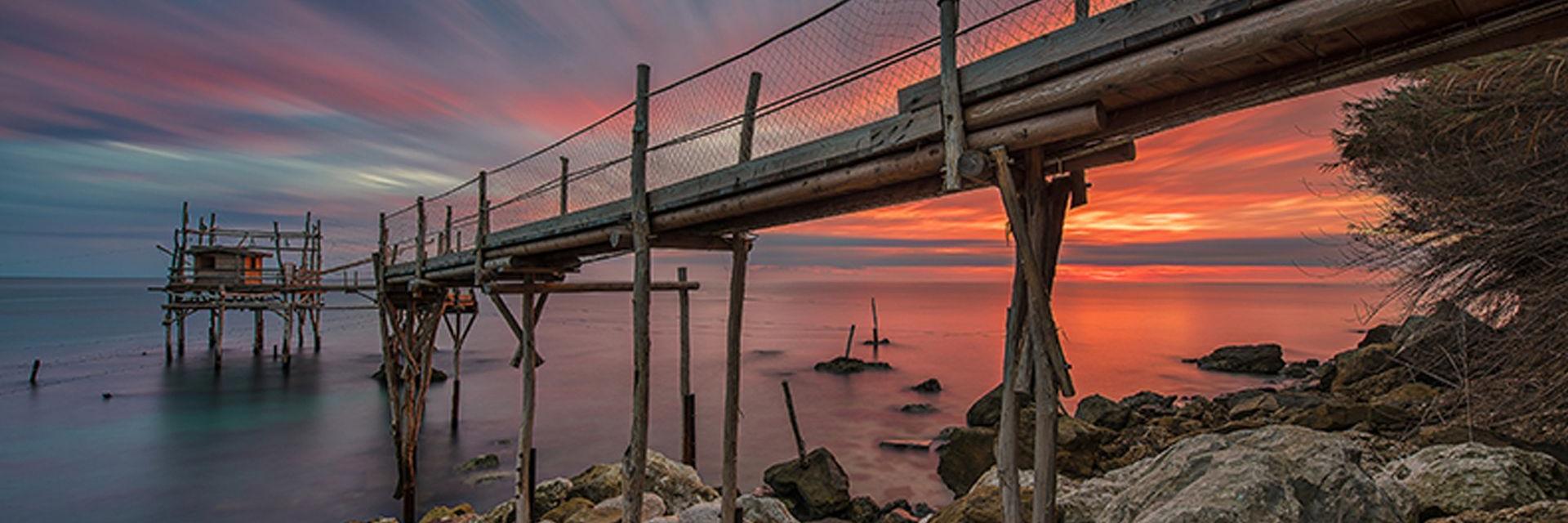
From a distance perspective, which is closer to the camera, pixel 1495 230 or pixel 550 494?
pixel 1495 230

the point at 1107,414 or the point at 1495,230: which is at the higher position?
the point at 1495,230

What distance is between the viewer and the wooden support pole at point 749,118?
21.1 feet

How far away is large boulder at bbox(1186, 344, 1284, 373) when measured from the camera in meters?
29.0

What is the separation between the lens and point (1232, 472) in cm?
524

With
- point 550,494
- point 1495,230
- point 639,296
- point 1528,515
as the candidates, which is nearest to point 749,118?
point 639,296

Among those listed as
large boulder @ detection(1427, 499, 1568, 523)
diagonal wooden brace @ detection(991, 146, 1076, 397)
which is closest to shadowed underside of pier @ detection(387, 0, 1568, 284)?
diagonal wooden brace @ detection(991, 146, 1076, 397)

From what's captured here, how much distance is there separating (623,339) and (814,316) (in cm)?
3007

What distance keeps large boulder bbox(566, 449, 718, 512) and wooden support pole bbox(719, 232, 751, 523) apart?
120 inches

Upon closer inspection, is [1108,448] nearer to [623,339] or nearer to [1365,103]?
[1365,103]

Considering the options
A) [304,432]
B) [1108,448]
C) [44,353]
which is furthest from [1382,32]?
[44,353]

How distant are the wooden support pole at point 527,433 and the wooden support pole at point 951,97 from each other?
7.45 metres

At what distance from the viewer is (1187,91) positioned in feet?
11.1

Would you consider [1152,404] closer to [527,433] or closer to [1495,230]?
[1495,230]

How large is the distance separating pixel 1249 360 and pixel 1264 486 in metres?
30.6
